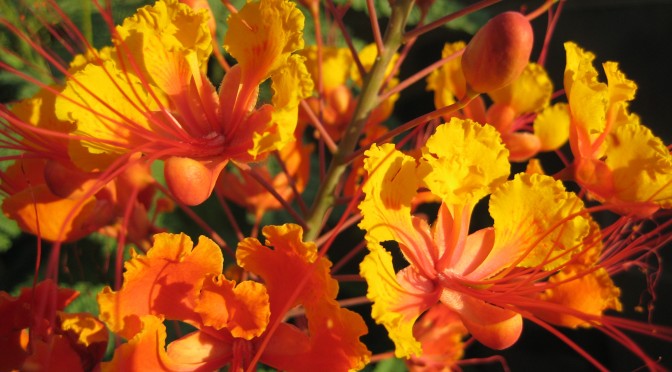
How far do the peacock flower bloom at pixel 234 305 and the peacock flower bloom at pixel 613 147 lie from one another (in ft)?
1.51

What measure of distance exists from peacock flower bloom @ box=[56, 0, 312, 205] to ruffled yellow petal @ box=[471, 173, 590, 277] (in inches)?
12.8

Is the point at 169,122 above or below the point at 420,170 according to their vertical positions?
above

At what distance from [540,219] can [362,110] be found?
31cm

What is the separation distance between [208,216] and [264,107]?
790 millimetres

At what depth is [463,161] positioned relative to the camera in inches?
35.9

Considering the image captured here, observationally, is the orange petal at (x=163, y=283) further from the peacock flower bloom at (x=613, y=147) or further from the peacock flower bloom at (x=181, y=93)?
the peacock flower bloom at (x=613, y=147)

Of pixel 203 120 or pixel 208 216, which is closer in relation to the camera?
pixel 203 120

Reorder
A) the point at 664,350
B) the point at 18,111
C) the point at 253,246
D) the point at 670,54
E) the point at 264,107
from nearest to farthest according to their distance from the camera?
the point at 253,246 → the point at 264,107 → the point at 18,111 → the point at 664,350 → the point at 670,54

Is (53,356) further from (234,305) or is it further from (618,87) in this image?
(618,87)

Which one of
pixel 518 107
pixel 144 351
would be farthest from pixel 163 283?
pixel 518 107

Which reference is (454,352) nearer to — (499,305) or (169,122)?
(499,305)

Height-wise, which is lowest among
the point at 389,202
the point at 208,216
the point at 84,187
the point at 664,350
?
the point at 664,350

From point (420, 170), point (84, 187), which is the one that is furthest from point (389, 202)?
point (84, 187)

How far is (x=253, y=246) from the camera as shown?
832 mm
